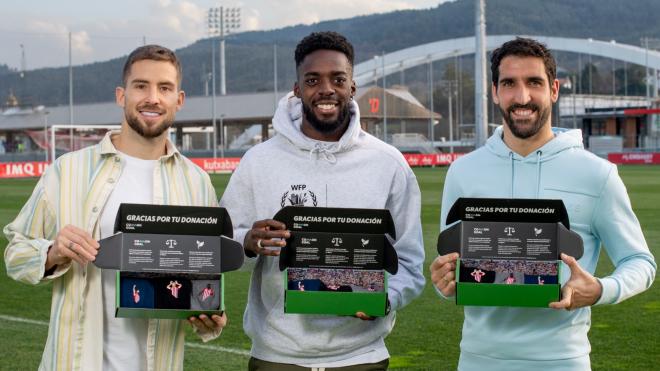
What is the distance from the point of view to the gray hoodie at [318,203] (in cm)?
379

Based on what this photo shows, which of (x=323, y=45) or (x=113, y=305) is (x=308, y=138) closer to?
(x=323, y=45)

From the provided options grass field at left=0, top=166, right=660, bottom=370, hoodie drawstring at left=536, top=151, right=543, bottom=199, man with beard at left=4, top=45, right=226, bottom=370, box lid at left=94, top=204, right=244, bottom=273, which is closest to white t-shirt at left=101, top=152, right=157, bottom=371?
man with beard at left=4, top=45, right=226, bottom=370

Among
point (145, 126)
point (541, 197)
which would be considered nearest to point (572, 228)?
point (541, 197)

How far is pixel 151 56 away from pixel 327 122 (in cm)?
71

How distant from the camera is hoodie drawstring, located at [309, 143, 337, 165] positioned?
3875mm

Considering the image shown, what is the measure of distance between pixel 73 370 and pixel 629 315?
21.7 feet

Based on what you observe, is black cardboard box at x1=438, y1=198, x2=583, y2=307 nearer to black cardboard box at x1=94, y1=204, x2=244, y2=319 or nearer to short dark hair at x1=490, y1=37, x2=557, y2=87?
short dark hair at x1=490, y1=37, x2=557, y2=87

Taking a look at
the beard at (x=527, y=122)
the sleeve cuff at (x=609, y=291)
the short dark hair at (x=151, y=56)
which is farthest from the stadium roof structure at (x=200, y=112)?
the sleeve cuff at (x=609, y=291)

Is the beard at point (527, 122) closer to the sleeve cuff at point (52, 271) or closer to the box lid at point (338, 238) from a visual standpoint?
the box lid at point (338, 238)

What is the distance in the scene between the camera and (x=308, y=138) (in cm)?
391

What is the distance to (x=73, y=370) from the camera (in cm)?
361

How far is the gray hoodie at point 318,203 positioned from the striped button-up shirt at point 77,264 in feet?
0.87

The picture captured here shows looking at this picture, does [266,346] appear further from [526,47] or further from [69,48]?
[69,48]

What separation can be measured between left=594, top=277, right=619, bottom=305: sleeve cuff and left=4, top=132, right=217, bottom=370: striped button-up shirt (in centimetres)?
152
